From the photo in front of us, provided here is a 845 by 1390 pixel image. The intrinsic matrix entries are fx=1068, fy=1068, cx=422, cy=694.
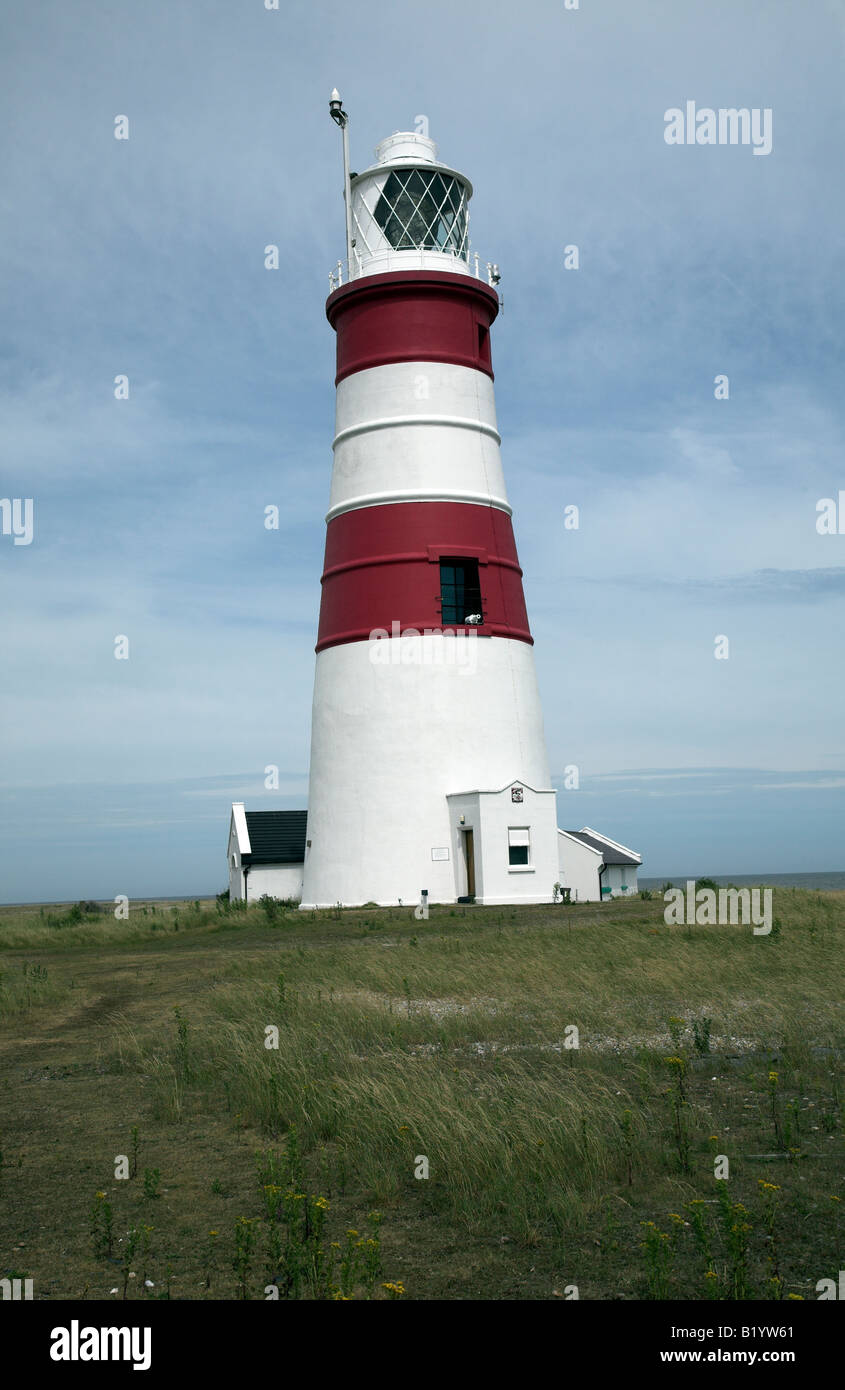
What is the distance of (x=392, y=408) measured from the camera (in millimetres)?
27984

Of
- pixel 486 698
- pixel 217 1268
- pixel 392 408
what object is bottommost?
pixel 217 1268

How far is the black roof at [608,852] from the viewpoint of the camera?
32.7 m

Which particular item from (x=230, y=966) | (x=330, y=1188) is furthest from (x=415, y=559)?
(x=330, y=1188)

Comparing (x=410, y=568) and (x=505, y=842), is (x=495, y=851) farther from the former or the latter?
(x=410, y=568)

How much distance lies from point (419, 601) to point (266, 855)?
35.8 feet

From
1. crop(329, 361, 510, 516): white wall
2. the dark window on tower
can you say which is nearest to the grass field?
the dark window on tower

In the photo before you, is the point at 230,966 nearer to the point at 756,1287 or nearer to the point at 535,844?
the point at 535,844

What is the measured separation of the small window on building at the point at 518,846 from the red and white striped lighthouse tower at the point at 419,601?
1.8 inches

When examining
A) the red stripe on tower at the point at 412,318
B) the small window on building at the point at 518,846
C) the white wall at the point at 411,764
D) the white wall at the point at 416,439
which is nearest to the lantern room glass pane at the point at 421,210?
the red stripe on tower at the point at 412,318

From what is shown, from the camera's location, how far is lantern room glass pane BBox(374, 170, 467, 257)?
94.2ft

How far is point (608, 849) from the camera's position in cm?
3353

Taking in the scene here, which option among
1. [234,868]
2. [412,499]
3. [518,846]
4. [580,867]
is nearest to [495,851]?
[518,846]
